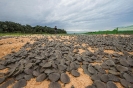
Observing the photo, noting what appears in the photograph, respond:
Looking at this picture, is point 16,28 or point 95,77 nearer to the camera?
point 95,77

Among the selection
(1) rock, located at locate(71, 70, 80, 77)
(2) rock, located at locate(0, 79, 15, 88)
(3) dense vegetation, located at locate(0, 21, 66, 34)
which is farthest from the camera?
(3) dense vegetation, located at locate(0, 21, 66, 34)

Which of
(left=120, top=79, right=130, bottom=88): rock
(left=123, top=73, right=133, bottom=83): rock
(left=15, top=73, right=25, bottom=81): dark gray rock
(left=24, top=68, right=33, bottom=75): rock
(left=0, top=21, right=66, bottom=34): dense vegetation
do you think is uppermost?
(left=0, top=21, right=66, bottom=34): dense vegetation

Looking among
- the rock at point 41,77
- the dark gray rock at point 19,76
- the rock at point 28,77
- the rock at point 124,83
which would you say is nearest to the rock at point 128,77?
the rock at point 124,83

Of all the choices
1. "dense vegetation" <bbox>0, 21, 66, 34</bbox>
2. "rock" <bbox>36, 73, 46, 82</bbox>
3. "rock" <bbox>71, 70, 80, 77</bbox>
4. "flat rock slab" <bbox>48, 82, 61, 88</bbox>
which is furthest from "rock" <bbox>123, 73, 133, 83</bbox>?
"dense vegetation" <bbox>0, 21, 66, 34</bbox>

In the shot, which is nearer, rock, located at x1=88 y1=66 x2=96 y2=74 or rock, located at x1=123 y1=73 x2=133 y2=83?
rock, located at x1=123 y1=73 x2=133 y2=83

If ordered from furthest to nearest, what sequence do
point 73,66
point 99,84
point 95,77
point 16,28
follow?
point 16,28
point 73,66
point 95,77
point 99,84

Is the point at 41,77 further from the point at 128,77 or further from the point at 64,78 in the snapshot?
the point at 128,77

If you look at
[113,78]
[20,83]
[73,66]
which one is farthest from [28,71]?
[113,78]

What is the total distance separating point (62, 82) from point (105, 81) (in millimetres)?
782

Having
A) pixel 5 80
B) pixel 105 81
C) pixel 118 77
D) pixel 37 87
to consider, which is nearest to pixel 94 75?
pixel 105 81

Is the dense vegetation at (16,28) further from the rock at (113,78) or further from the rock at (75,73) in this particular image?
the rock at (113,78)

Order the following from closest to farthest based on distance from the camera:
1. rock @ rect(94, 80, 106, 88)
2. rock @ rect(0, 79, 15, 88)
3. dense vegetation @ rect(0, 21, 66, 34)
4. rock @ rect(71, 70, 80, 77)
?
1. rock @ rect(94, 80, 106, 88)
2. rock @ rect(0, 79, 15, 88)
3. rock @ rect(71, 70, 80, 77)
4. dense vegetation @ rect(0, 21, 66, 34)

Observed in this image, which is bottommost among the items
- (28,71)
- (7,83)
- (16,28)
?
(7,83)

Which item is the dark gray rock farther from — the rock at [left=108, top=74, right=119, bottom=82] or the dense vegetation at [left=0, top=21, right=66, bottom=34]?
the dense vegetation at [left=0, top=21, right=66, bottom=34]
